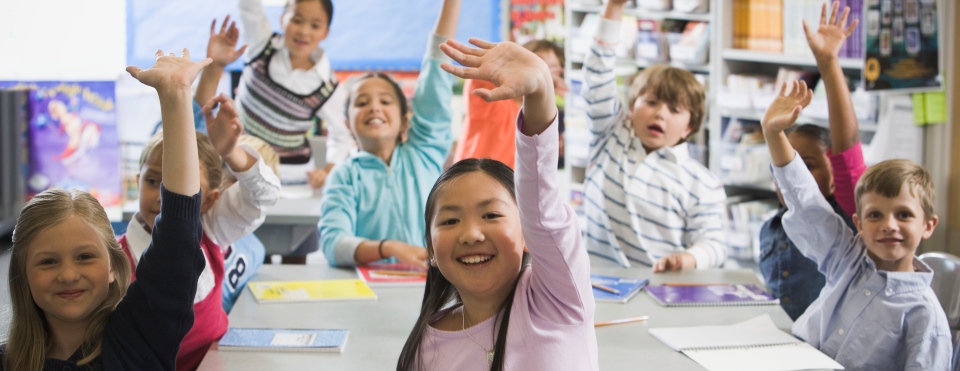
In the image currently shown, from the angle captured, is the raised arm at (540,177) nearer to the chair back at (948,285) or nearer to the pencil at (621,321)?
the pencil at (621,321)

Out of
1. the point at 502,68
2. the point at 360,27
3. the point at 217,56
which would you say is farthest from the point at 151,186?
the point at 360,27

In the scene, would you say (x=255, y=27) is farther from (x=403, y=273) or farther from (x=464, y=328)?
(x=464, y=328)

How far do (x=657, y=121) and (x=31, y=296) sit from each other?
1684 millimetres

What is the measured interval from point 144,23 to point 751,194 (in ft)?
10.6

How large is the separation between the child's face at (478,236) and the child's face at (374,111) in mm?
1185

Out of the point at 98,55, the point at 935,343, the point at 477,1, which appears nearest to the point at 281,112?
the point at 98,55

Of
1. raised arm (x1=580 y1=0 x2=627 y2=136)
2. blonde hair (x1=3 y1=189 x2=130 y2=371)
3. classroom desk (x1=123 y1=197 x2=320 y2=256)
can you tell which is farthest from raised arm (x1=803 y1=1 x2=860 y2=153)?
classroom desk (x1=123 y1=197 x2=320 y2=256)

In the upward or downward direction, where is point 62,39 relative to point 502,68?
upward

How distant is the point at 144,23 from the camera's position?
4.52 metres

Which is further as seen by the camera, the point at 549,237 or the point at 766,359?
the point at 766,359

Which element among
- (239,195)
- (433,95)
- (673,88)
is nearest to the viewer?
(239,195)

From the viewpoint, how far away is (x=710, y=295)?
2.12m

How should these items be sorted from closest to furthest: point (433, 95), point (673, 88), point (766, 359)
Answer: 1. point (766, 359)
2. point (673, 88)
3. point (433, 95)

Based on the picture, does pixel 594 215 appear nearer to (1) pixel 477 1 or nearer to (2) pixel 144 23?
(1) pixel 477 1
